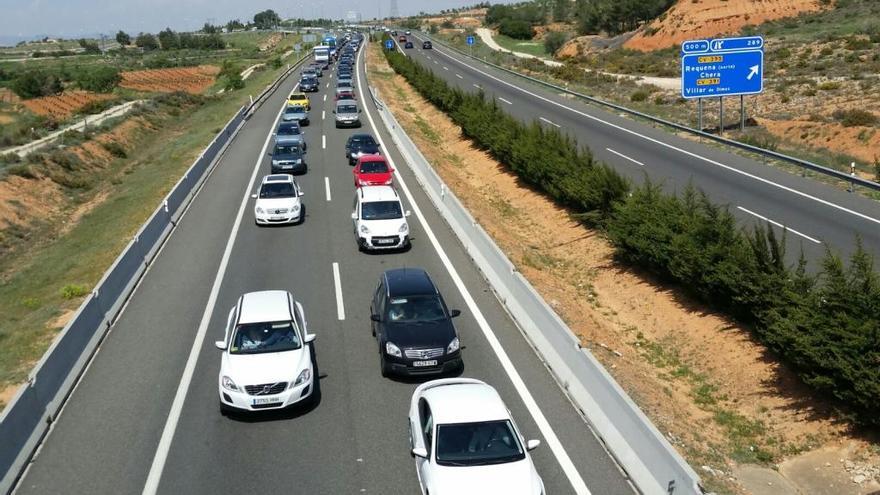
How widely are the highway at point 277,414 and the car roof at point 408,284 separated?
4.27ft

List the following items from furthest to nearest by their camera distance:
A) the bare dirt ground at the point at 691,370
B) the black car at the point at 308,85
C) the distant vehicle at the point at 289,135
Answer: the black car at the point at 308,85 → the distant vehicle at the point at 289,135 → the bare dirt ground at the point at 691,370

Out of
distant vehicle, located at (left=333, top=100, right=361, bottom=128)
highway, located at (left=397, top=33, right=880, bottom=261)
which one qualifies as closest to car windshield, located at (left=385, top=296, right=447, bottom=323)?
highway, located at (left=397, top=33, right=880, bottom=261)

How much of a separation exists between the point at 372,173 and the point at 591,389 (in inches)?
781

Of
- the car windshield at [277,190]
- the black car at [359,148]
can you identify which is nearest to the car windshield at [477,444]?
the car windshield at [277,190]

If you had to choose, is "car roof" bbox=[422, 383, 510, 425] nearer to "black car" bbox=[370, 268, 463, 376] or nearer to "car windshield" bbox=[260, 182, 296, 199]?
"black car" bbox=[370, 268, 463, 376]

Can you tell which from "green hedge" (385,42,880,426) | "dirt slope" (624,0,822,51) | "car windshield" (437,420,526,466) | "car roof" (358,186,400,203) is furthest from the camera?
"dirt slope" (624,0,822,51)

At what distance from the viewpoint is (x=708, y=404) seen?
14.8 meters

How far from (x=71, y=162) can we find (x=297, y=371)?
4272cm

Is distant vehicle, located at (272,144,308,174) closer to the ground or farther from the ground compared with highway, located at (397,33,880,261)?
farther from the ground

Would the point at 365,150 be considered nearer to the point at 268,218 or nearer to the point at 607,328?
the point at 268,218

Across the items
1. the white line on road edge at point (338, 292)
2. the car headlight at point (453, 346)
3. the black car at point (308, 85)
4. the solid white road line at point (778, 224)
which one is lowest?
the solid white road line at point (778, 224)

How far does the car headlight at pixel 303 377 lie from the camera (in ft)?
43.3

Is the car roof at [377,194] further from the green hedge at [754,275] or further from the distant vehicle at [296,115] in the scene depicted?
the distant vehicle at [296,115]

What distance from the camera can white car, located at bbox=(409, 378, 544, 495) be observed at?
1004cm
